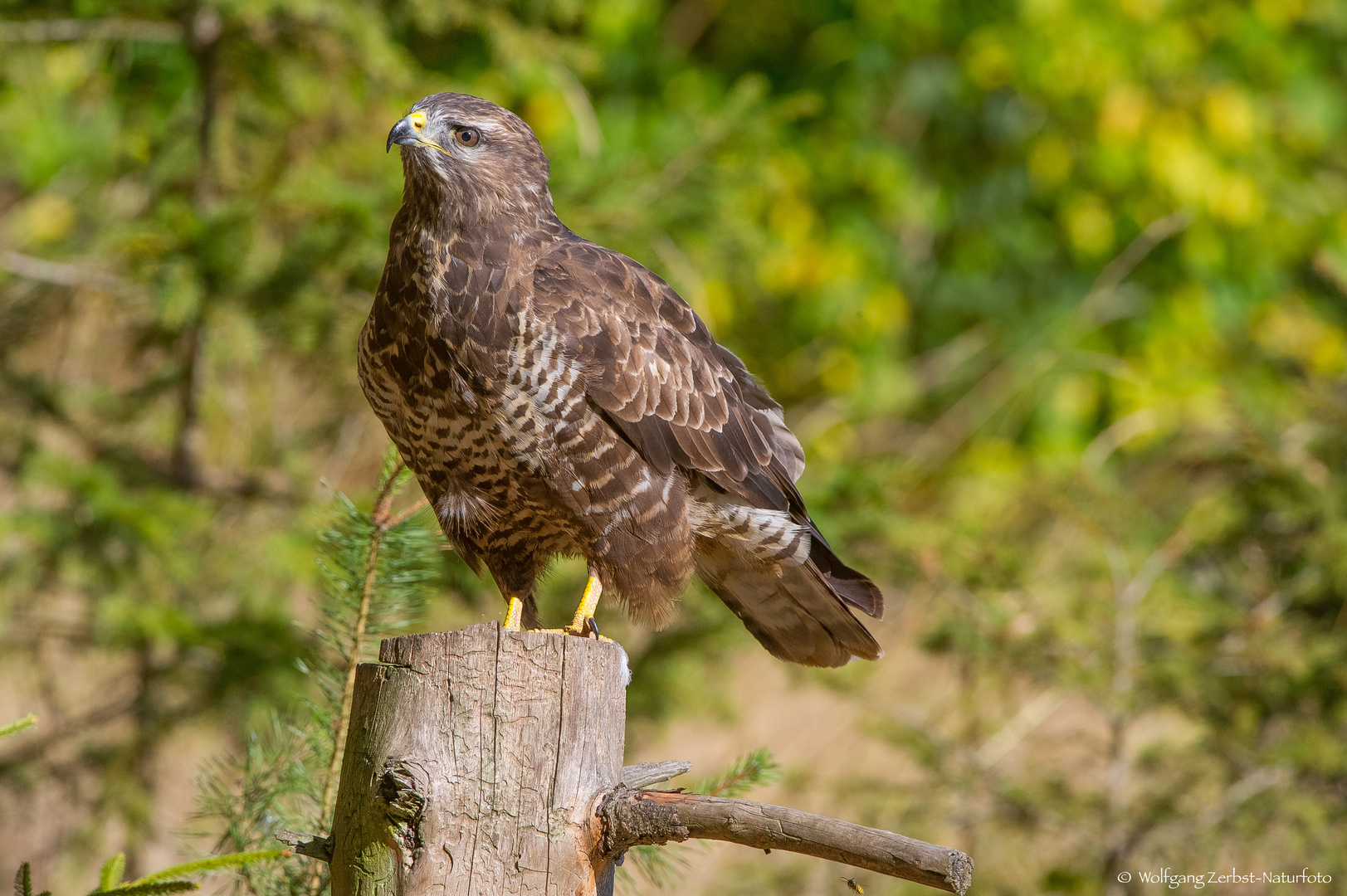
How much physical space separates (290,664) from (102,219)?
2.12 metres

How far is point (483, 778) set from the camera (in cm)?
187

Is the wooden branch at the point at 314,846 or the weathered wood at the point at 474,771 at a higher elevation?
the weathered wood at the point at 474,771

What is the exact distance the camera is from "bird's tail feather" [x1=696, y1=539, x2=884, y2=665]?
112 inches

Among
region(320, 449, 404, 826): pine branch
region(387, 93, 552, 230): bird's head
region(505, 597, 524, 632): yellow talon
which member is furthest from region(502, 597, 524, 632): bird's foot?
region(387, 93, 552, 230): bird's head

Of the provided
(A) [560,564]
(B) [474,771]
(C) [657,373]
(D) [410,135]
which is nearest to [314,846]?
(B) [474,771]

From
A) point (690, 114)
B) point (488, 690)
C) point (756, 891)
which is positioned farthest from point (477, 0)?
point (756, 891)

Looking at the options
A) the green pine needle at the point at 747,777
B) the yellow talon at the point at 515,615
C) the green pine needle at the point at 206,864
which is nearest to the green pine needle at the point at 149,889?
the green pine needle at the point at 206,864

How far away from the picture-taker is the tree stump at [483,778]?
1.83 metres

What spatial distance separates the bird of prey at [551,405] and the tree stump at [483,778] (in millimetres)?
599

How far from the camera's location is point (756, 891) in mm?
4441

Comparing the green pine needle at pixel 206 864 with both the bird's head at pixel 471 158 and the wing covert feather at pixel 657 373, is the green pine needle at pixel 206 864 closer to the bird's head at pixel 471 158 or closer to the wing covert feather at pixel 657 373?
the wing covert feather at pixel 657 373

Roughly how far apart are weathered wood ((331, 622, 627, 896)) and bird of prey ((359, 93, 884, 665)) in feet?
1.96

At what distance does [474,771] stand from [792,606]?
1244 mm

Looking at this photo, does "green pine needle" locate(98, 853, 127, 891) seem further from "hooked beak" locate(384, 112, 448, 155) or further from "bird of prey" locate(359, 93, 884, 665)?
"hooked beak" locate(384, 112, 448, 155)
